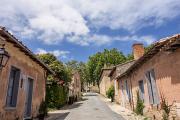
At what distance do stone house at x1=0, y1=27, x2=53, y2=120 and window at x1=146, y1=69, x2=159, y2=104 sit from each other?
6252 millimetres

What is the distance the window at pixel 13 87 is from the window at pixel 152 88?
6749 mm

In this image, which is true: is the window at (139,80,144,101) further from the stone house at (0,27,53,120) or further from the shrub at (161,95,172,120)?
the stone house at (0,27,53,120)

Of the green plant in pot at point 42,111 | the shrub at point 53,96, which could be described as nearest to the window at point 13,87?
the green plant in pot at point 42,111

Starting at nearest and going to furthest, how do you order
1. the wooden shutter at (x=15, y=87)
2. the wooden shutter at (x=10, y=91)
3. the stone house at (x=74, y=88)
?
the wooden shutter at (x=10, y=91)
the wooden shutter at (x=15, y=87)
the stone house at (x=74, y=88)

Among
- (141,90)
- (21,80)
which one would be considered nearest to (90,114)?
(141,90)

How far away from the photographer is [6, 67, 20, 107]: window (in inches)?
346

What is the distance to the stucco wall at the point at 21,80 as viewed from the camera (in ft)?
25.7

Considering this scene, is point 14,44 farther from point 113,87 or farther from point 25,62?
point 113,87

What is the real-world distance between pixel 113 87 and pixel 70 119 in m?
15.6

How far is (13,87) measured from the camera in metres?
9.14

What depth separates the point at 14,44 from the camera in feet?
28.0

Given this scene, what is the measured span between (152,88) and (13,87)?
710 cm

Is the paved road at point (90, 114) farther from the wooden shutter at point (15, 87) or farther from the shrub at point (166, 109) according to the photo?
the wooden shutter at point (15, 87)

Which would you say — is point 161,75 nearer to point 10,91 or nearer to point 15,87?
point 15,87
